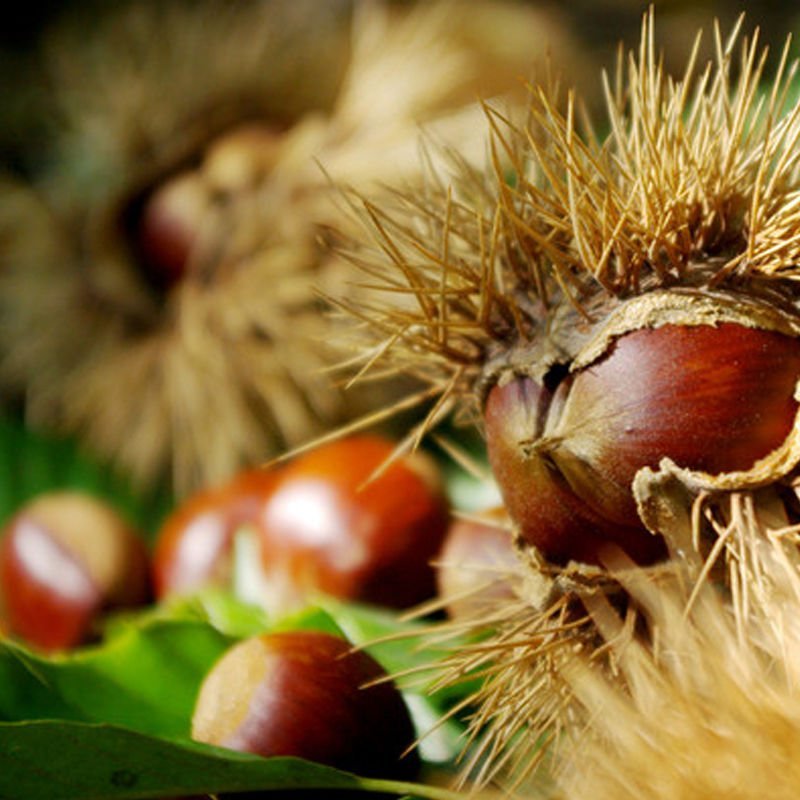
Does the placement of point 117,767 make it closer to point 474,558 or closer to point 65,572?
point 474,558

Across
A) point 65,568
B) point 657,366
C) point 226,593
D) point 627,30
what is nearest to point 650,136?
point 657,366

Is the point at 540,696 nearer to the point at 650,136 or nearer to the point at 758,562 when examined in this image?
the point at 758,562

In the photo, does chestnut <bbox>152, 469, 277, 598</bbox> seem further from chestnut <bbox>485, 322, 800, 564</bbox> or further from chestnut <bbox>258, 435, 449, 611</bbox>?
chestnut <bbox>485, 322, 800, 564</bbox>

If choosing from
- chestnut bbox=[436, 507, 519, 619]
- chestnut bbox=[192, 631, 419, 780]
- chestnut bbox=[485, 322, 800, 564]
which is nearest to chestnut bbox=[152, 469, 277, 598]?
chestnut bbox=[436, 507, 519, 619]

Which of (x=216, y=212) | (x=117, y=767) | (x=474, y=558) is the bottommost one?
(x=474, y=558)

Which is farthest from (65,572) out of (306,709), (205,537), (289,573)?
(306,709)

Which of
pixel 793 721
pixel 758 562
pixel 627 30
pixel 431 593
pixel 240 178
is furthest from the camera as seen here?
pixel 627 30
